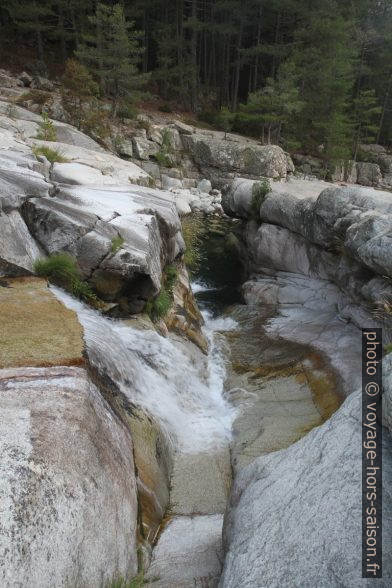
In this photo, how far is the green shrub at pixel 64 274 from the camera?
25.1 ft

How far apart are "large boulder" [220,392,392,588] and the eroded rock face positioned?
3.57 feet

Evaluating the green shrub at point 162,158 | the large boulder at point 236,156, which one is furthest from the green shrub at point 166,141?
the large boulder at point 236,156

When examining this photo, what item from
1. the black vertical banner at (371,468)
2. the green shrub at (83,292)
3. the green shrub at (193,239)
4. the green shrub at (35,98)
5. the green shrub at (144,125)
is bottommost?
the green shrub at (193,239)

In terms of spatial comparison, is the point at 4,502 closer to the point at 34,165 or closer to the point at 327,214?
the point at 34,165

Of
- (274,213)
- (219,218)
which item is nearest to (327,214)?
(274,213)

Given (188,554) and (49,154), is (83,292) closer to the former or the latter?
(188,554)

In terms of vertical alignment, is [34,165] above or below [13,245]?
above

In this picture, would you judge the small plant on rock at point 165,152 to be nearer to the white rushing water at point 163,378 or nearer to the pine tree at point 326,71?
the pine tree at point 326,71

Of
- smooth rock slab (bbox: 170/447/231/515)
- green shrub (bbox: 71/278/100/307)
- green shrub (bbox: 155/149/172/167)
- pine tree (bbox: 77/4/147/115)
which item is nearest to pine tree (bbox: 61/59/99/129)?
pine tree (bbox: 77/4/147/115)

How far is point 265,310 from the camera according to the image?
1306 cm

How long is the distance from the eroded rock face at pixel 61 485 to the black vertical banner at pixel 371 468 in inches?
82.0

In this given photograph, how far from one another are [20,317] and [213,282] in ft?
36.0

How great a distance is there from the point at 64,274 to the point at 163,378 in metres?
2.60

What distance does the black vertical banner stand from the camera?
9.76ft
